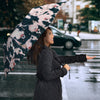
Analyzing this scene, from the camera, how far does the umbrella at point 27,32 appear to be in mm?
2770

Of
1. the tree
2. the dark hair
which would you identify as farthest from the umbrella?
the tree

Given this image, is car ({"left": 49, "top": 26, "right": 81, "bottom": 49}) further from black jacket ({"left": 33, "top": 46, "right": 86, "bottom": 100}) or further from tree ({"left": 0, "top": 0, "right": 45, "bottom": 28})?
black jacket ({"left": 33, "top": 46, "right": 86, "bottom": 100})

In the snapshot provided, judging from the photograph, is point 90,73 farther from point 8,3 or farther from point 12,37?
point 8,3

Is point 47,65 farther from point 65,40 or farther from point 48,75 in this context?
point 65,40

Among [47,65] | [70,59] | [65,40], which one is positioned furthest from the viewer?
[65,40]

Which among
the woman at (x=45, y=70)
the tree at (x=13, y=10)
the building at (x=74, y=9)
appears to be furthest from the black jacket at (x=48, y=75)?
the building at (x=74, y=9)

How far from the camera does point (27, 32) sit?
9.15ft

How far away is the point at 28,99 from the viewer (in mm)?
6047

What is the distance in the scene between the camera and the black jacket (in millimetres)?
2672

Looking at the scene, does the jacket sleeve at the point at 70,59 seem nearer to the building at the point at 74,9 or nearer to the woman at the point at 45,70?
the woman at the point at 45,70

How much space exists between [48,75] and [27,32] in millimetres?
518

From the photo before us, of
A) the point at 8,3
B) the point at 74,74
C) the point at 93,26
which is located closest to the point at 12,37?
the point at 74,74

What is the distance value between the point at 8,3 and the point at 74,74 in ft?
55.1

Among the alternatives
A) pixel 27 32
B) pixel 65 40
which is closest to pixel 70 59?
pixel 27 32
